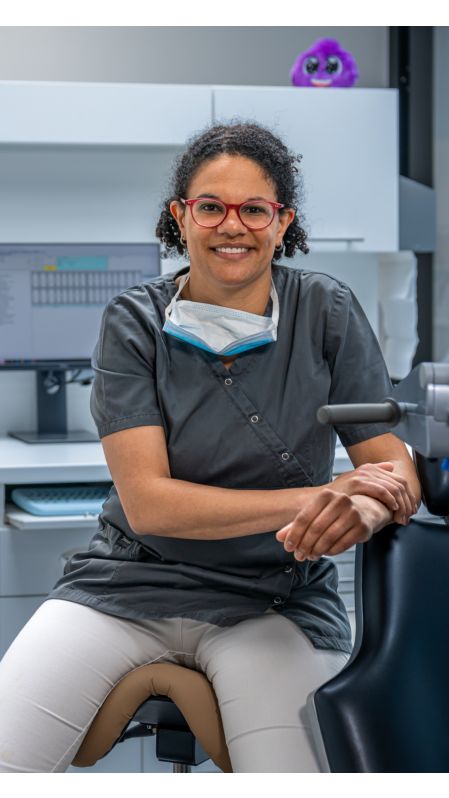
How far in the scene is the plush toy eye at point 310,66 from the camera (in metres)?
2.75

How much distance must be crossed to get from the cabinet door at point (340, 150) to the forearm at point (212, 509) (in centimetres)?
138

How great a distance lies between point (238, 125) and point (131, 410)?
49cm

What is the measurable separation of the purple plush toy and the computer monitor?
63cm

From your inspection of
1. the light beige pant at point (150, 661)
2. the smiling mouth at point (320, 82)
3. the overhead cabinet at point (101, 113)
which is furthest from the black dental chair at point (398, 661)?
the smiling mouth at point (320, 82)

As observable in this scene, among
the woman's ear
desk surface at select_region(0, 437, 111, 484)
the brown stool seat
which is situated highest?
the woman's ear

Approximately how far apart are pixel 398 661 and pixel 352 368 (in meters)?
0.49

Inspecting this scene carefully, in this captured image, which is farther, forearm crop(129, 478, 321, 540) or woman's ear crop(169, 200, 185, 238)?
woman's ear crop(169, 200, 185, 238)

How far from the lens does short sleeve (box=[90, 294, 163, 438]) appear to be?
149 cm

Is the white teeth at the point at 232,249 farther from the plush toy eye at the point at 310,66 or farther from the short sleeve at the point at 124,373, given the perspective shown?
the plush toy eye at the point at 310,66

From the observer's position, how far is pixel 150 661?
57.5 inches

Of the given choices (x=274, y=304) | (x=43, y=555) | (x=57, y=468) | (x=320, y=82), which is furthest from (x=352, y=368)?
(x=320, y=82)

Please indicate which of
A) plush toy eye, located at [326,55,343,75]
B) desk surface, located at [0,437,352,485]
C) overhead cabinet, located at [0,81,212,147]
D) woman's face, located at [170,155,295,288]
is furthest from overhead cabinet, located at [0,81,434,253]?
woman's face, located at [170,155,295,288]

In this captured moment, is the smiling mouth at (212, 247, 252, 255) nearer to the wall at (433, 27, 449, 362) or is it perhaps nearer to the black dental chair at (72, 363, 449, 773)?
the black dental chair at (72, 363, 449, 773)

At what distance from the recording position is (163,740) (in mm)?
1478
